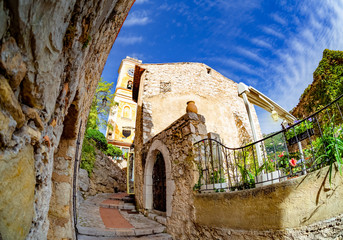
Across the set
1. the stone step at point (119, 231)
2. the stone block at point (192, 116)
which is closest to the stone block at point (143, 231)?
the stone step at point (119, 231)

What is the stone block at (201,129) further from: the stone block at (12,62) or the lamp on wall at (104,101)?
the lamp on wall at (104,101)

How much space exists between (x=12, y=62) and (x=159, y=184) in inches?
216

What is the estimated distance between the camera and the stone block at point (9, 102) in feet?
2.22

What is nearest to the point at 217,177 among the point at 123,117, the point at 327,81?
the point at 327,81

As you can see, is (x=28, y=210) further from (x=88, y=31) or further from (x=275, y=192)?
(x=275, y=192)

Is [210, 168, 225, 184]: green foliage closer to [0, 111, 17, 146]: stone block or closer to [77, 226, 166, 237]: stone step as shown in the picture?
[77, 226, 166, 237]: stone step

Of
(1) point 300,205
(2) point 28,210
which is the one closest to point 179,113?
(1) point 300,205

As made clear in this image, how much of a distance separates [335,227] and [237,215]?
117cm

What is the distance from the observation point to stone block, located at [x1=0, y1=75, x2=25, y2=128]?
2.22 feet

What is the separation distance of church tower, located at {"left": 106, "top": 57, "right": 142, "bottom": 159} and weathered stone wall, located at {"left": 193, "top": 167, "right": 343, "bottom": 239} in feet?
58.2

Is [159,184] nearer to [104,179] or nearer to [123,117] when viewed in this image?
[104,179]

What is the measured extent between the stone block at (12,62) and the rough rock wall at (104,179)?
27.6 ft

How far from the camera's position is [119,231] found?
3971mm

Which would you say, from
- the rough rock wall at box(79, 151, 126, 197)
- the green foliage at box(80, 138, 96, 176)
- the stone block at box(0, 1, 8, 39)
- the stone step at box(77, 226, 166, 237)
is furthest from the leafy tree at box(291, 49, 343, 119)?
the green foliage at box(80, 138, 96, 176)
